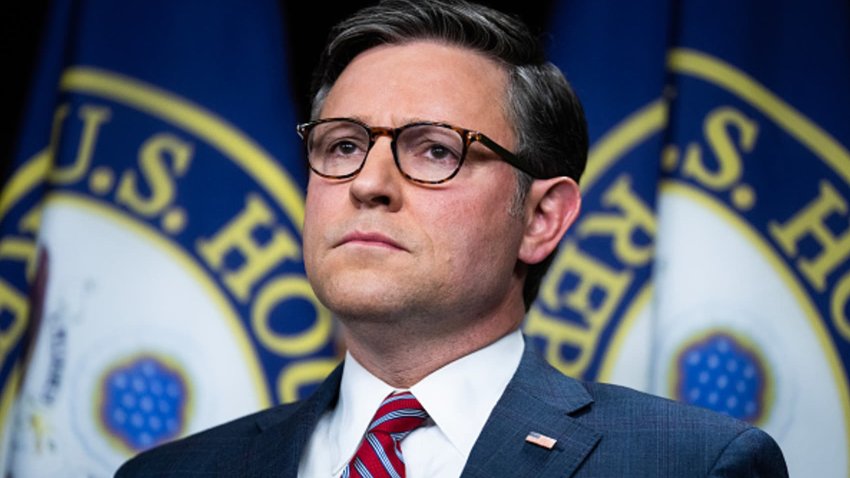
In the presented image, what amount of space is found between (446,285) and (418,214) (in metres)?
0.12

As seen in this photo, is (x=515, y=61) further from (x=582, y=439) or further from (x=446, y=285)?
(x=582, y=439)

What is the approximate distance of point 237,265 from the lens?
2.66 metres

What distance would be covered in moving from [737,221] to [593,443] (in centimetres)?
111

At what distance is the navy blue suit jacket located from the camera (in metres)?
1.62

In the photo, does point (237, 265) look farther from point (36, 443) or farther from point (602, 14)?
point (602, 14)

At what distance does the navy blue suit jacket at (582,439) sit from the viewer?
162cm

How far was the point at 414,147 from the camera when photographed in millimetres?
1758

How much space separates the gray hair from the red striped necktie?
0.36m

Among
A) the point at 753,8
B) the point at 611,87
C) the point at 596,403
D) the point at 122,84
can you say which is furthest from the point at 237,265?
the point at 753,8

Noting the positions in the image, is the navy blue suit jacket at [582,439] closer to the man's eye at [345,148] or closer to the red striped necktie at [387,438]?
the red striped necktie at [387,438]

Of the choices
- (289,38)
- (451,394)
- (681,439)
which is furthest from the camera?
(289,38)

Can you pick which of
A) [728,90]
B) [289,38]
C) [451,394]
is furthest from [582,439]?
[289,38]

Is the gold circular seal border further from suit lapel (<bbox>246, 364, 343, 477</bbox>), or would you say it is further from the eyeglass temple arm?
suit lapel (<bbox>246, 364, 343, 477</bbox>)

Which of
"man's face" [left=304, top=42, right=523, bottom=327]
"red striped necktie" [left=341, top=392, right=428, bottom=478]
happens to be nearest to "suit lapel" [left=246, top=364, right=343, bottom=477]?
"red striped necktie" [left=341, top=392, right=428, bottom=478]
